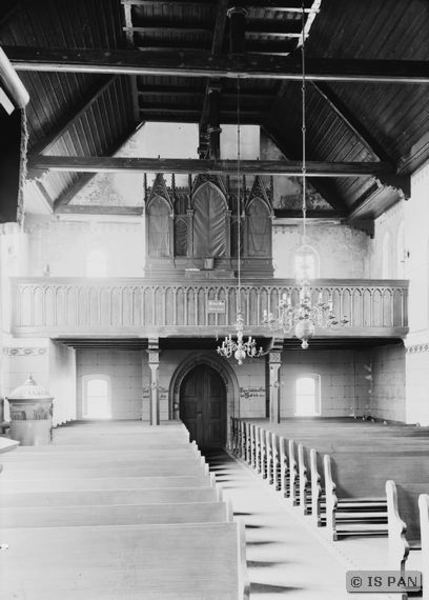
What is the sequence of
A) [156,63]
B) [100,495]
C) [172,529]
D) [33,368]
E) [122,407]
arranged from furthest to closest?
[122,407] < [33,368] < [156,63] < [100,495] < [172,529]

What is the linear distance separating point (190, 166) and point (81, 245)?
5.97 metres

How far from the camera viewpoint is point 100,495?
631 centimetres

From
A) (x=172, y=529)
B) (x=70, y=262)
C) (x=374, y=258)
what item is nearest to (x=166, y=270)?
(x=70, y=262)

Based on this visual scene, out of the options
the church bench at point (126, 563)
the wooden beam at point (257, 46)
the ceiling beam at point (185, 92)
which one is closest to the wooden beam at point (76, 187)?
the ceiling beam at point (185, 92)

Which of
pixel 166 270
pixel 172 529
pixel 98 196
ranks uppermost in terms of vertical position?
pixel 98 196

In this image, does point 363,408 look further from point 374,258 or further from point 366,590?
point 366,590

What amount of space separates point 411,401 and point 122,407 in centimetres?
897

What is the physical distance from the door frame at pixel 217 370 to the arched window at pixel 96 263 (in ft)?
12.8

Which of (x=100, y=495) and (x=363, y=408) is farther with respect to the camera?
(x=363, y=408)

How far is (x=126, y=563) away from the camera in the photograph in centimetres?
457

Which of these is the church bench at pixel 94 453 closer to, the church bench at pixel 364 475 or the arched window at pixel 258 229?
the church bench at pixel 364 475

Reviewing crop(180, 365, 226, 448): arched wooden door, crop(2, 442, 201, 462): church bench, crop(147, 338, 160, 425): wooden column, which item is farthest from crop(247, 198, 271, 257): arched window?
crop(2, 442, 201, 462): church bench

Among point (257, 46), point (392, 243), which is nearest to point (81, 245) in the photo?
point (257, 46)

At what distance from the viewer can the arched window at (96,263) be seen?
73.9 feet
